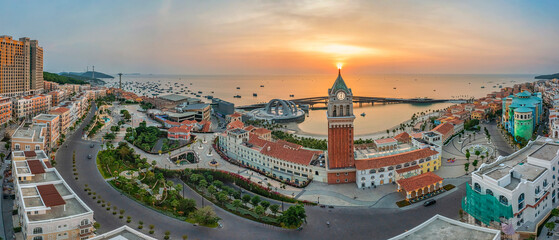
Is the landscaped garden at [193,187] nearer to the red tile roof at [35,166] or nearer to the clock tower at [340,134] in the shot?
the red tile roof at [35,166]

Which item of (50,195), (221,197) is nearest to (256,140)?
(221,197)

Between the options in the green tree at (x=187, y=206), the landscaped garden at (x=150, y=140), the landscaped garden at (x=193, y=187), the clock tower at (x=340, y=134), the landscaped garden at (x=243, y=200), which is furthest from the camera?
the landscaped garden at (x=150, y=140)

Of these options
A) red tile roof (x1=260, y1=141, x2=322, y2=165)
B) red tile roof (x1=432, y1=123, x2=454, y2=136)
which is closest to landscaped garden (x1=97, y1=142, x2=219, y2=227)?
red tile roof (x1=260, y1=141, x2=322, y2=165)

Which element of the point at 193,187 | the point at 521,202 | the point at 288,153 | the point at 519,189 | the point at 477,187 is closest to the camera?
the point at 519,189

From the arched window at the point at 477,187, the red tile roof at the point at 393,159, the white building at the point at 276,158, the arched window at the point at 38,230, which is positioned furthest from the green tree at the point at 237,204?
the arched window at the point at 477,187

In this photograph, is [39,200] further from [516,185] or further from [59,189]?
[516,185]

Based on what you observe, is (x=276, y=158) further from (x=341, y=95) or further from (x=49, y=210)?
(x=49, y=210)
